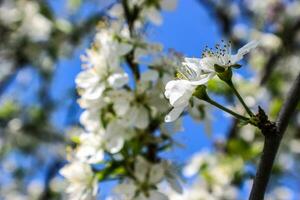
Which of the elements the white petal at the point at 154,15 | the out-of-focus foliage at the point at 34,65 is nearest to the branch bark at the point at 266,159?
the white petal at the point at 154,15

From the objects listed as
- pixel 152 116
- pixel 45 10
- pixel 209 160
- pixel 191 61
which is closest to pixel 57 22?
pixel 45 10

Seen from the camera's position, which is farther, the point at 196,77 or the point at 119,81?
the point at 119,81

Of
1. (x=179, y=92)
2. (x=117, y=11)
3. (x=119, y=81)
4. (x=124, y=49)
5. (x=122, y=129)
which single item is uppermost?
(x=117, y=11)

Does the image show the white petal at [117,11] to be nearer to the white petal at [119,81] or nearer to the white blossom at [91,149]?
the white petal at [119,81]

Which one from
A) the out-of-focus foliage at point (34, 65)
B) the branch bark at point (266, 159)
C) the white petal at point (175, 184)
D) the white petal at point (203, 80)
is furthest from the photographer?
the out-of-focus foliage at point (34, 65)

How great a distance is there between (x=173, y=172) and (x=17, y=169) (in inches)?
A: 181

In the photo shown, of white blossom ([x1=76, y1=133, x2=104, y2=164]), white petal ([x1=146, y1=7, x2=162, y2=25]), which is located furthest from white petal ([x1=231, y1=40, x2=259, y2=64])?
white petal ([x1=146, y1=7, x2=162, y2=25])

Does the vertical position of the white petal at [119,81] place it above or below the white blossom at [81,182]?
above

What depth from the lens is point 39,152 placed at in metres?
6.41

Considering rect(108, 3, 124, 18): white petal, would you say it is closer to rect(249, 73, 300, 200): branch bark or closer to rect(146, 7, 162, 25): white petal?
rect(146, 7, 162, 25): white petal

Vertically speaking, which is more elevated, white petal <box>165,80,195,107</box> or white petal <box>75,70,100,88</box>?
white petal <box>75,70,100,88</box>

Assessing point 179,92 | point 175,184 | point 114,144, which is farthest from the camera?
point 175,184

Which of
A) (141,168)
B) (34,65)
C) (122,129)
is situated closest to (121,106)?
(122,129)

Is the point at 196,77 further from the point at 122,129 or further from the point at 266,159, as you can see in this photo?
the point at 122,129
